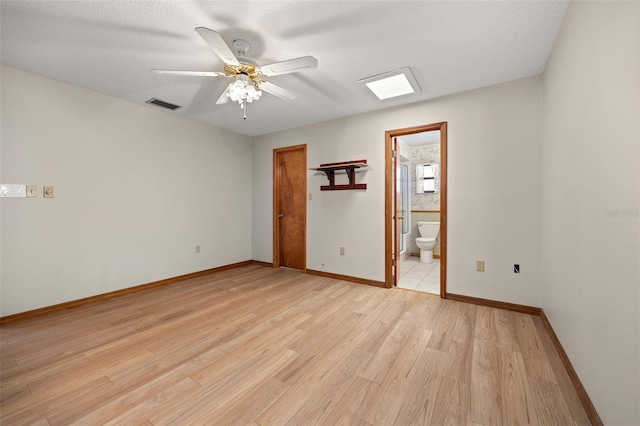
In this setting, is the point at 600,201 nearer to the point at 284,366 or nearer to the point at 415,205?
the point at 284,366

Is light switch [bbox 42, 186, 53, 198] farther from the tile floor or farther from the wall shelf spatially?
the tile floor

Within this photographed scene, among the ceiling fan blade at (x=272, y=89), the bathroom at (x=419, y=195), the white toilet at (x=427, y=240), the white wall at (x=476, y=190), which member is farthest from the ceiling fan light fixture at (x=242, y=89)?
the white toilet at (x=427, y=240)

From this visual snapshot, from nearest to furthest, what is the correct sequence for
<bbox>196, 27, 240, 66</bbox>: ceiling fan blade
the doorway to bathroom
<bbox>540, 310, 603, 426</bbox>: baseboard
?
1. <bbox>540, 310, 603, 426</bbox>: baseboard
2. <bbox>196, 27, 240, 66</bbox>: ceiling fan blade
3. the doorway to bathroom

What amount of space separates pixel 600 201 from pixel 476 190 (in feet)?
5.33

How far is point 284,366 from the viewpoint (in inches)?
68.6

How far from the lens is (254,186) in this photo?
4906 millimetres

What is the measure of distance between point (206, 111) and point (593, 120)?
388 cm

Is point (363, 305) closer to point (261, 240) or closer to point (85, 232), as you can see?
point (261, 240)

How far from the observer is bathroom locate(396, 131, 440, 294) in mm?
5062

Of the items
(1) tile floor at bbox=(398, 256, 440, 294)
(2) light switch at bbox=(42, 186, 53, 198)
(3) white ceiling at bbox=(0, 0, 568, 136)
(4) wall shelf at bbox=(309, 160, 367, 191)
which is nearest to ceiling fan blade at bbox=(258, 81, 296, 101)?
(3) white ceiling at bbox=(0, 0, 568, 136)

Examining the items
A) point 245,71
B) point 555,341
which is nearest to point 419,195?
point 555,341

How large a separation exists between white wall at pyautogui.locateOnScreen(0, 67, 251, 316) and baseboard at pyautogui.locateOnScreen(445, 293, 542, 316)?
3619mm

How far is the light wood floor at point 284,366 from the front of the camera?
1349 millimetres

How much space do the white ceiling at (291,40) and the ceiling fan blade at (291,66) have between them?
27 centimetres
